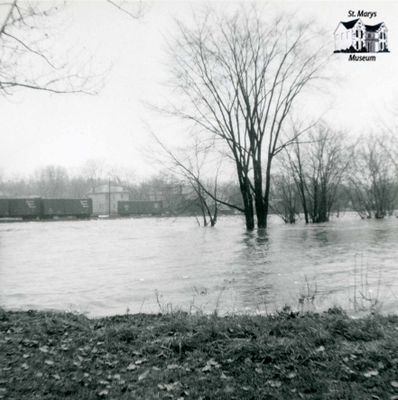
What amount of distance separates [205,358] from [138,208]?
7417 cm

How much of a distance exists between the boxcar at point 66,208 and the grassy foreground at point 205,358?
196 feet

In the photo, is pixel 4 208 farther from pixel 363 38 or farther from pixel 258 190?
pixel 363 38

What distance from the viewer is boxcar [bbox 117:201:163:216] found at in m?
76.8

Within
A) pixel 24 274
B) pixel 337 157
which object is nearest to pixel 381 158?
pixel 337 157

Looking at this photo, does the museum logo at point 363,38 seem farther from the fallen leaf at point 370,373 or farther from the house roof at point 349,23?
the fallen leaf at point 370,373

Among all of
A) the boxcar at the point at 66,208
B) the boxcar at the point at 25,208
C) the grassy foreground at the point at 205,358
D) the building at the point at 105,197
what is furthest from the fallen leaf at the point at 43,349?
the building at the point at 105,197

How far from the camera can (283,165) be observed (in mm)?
35344

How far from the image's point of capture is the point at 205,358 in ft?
14.5

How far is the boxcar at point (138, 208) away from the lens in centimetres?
7681

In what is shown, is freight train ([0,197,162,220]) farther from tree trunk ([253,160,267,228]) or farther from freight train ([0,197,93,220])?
tree trunk ([253,160,267,228])

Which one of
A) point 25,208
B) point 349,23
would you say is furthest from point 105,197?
point 349,23

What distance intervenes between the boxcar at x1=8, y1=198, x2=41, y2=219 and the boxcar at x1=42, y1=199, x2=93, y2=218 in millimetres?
934

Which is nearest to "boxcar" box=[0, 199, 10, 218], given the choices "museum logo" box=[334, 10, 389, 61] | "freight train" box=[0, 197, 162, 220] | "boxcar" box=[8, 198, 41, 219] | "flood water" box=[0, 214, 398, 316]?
"freight train" box=[0, 197, 162, 220]

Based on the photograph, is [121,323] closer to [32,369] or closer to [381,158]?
[32,369]
